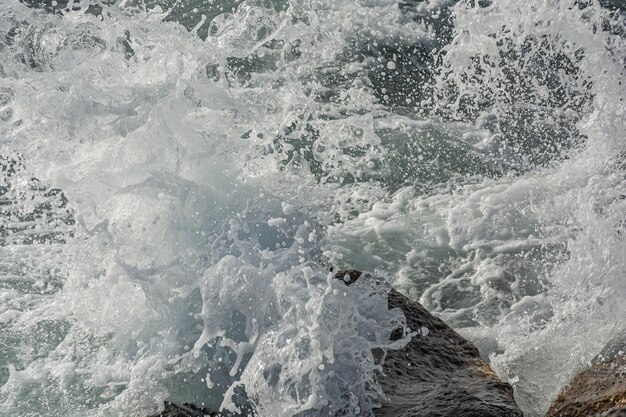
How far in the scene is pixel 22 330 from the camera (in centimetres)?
455

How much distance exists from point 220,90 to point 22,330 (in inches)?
68.6

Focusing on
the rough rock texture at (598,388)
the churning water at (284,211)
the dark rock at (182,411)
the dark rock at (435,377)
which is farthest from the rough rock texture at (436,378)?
the dark rock at (182,411)

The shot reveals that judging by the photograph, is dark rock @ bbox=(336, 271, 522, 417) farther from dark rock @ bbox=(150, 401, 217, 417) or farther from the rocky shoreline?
dark rock @ bbox=(150, 401, 217, 417)

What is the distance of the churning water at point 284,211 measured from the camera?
3.77 meters

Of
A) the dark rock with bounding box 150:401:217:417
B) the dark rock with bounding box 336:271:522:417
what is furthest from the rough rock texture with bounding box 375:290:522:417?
the dark rock with bounding box 150:401:217:417

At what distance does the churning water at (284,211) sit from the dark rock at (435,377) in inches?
5.3

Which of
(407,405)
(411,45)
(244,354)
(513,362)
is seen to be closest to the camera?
(407,405)

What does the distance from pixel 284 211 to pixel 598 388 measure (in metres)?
1.79

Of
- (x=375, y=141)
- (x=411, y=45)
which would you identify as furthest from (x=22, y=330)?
(x=411, y=45)

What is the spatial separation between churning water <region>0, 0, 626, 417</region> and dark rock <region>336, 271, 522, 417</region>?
14cm

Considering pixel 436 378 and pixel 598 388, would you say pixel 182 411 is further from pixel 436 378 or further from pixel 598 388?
pixel 598 388

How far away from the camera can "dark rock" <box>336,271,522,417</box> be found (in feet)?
10.7

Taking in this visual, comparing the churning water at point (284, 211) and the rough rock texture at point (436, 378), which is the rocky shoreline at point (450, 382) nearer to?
the rough rock texture at point (436, 378)

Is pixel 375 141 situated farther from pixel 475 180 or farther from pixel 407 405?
pixel 407 405
